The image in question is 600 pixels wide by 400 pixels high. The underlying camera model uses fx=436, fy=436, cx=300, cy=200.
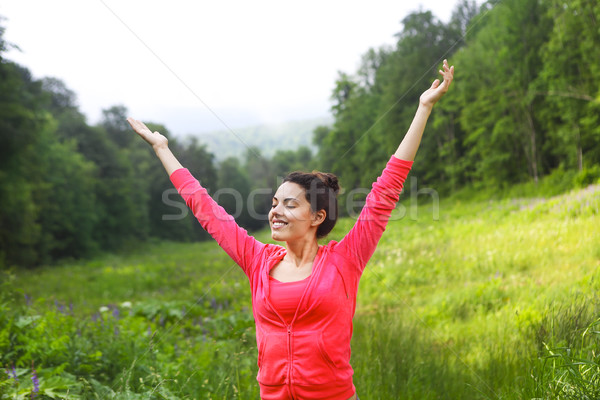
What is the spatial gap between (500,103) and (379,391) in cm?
2134

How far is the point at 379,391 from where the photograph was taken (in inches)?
129

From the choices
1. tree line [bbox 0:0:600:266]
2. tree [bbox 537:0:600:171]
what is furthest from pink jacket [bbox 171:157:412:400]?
tree [bbox 537:0:600:171]

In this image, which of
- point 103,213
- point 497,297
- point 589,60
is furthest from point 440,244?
point 103,213

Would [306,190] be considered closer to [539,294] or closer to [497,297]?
[539,294]

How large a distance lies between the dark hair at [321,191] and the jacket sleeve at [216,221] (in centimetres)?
35

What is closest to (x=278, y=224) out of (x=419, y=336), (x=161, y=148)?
(x=161, y=148)

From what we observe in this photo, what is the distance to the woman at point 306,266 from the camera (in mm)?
1862

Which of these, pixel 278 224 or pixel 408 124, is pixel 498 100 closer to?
pixel 408 124

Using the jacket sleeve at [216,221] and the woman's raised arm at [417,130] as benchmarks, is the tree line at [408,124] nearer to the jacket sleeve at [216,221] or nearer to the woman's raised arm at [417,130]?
the woman's raised arm at [417,130]

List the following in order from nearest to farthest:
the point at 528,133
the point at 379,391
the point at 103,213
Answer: the point at 379,391, the point at 528,133, the point at 103,213

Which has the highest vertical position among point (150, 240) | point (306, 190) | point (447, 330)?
point (306, 190)

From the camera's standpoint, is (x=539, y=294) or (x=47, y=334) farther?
(x=539, y=294)

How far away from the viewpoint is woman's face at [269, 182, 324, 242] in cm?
203

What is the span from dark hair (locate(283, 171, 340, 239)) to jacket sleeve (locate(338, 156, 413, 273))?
0.56ft
